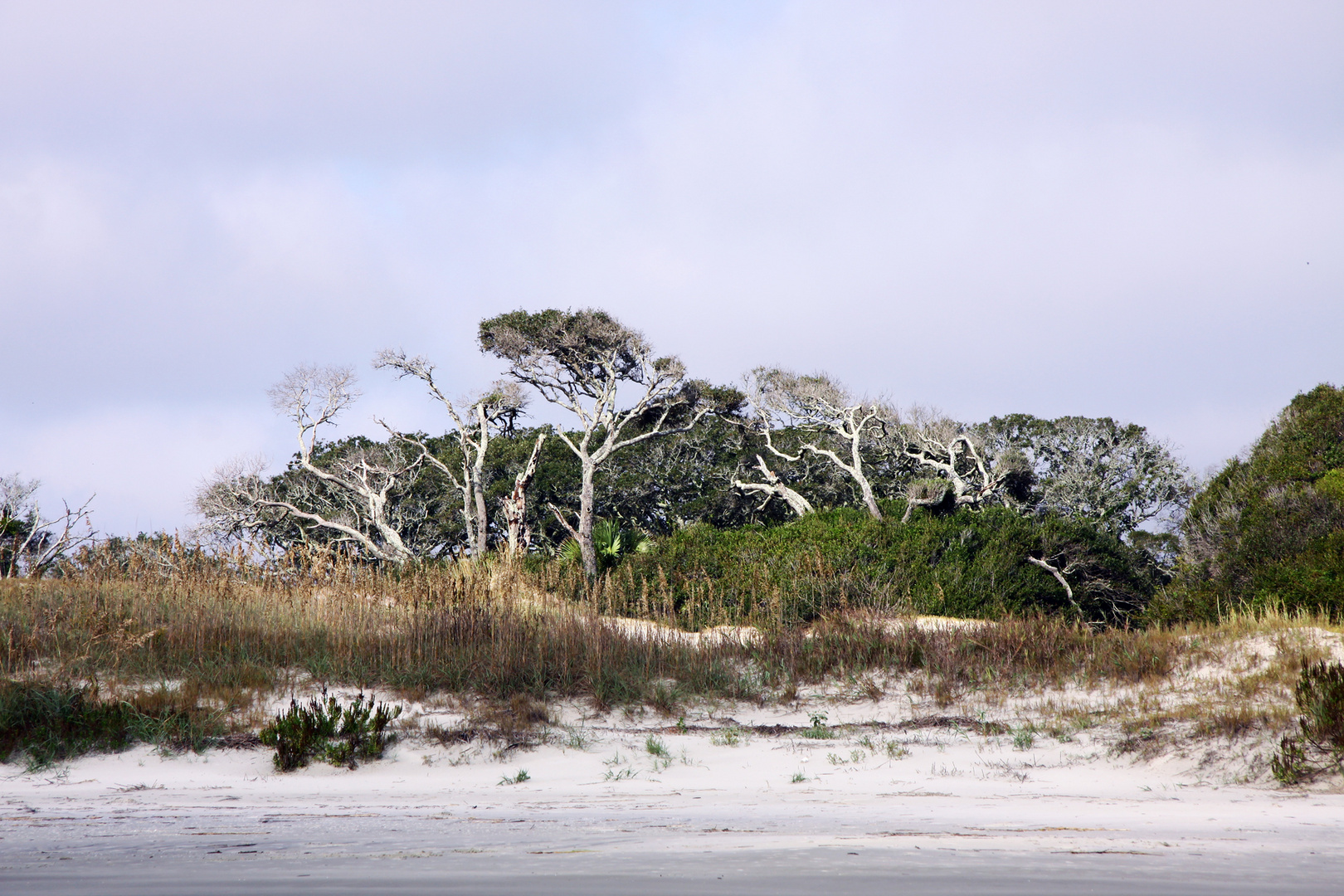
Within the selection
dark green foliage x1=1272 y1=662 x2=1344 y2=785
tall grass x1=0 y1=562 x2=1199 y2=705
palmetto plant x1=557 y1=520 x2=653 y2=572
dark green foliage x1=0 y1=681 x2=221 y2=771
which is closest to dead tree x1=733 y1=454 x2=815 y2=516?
palmetto plant x1=557 y1=520 x2=653 y2=572

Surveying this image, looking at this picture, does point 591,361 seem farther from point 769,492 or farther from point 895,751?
point 895,751

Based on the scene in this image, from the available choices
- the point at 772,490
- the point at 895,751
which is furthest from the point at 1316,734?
the point at 772,490

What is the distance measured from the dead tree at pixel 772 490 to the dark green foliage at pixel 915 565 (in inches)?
147

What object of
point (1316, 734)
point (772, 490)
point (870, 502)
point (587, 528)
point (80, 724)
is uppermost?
point (772, 490)

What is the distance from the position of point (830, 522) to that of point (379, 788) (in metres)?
14.6

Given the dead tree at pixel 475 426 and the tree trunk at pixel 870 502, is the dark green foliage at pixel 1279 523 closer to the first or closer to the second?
the tree trunk at pixel 870 502

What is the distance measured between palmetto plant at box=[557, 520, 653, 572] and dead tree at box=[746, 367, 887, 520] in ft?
20.6

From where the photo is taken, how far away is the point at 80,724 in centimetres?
668

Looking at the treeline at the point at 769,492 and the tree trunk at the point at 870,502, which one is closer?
the treeline at the point at 769,492

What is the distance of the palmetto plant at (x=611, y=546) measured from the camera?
20.4 metres

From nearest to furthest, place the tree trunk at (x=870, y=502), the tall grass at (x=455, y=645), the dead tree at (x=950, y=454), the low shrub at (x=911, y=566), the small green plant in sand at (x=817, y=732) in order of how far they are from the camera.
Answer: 1. the small green plant in sand at (x=817, y=732)
2. the tall grass at (x=455, y=645)
3. the low shrub at (x=911, y=566)
4. the tree trunk at (x=870, y=502)
5. the dead tree at (x=950, y=454)

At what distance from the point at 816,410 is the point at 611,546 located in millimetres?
9169

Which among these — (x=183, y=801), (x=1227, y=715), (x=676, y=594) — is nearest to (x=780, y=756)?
(x=1227, y=715)

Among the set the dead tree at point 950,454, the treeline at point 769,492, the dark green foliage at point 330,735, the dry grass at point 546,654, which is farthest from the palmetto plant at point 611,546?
the dark green foliage at point 330,735
